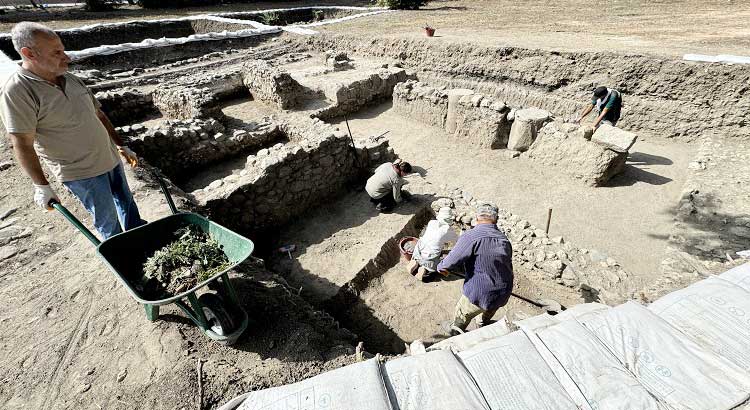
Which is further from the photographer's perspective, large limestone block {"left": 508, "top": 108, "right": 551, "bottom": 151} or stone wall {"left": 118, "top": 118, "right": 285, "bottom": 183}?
large limestone block {"left": 508, "top": 108, "right": 551, "bottom": 151}

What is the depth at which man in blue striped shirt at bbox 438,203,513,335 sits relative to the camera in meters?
3.36

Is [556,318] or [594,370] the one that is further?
[556,318]

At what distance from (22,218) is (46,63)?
321 centimetres

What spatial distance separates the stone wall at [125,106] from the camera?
932 cm

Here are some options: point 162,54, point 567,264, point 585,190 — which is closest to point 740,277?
point 567,264

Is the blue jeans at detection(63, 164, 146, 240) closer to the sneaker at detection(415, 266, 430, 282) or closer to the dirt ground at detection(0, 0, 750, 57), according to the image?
the sneaker at detection(415, 266, 430, 282)

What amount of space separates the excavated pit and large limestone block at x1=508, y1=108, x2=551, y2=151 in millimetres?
→ 35

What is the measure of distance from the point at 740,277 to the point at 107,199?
612 centimetres

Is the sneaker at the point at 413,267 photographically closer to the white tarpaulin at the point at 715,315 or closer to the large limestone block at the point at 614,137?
the white tarpaulin at the point at 715,315

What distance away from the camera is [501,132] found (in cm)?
857

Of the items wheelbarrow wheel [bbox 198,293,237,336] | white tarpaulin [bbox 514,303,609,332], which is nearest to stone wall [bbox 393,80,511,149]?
white tarpaulin [bbox 514,303,609,332]

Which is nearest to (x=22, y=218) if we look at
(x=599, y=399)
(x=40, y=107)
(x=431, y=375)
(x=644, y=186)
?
(x=40, y=107)

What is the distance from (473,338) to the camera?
2711mm

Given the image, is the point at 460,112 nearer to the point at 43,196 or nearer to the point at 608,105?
the point at 608,105
